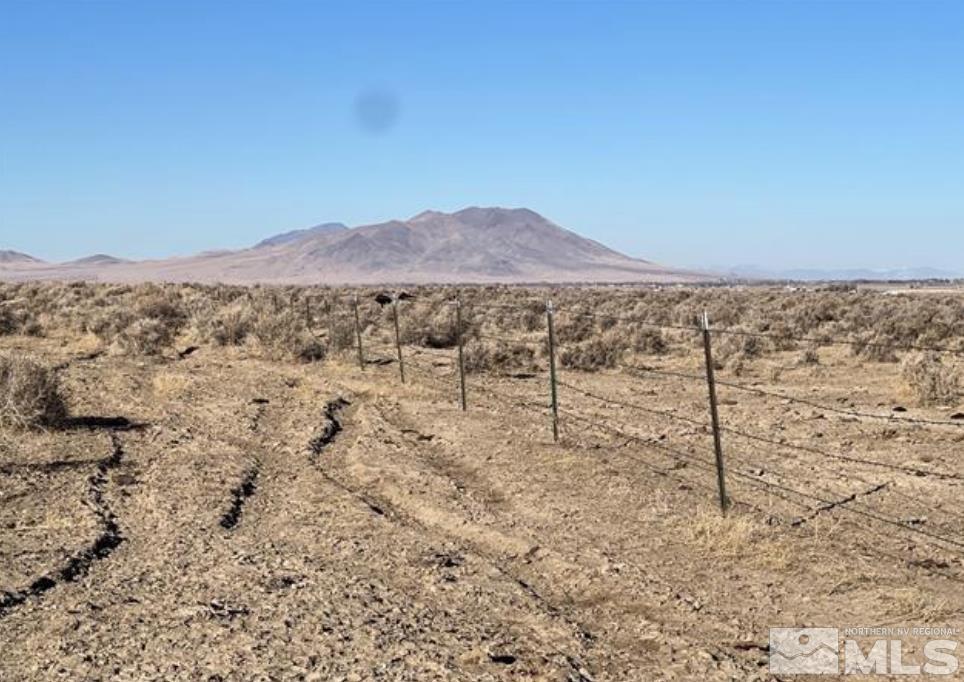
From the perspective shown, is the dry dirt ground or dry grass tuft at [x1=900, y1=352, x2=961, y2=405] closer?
the dry dirt ground

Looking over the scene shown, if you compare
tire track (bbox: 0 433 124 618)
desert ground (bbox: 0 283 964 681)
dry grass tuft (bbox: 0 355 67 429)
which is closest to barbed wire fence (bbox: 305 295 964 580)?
desert ground (bbox: 0 283 964 681)

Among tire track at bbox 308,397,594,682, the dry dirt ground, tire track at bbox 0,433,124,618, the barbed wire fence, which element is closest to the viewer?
tire track at bbox 308,397,594,682

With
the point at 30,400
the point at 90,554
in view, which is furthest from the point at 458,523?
the point at 30,400

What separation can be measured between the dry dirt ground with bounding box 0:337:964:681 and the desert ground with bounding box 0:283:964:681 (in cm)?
3

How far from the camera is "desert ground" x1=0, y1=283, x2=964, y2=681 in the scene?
6668mm

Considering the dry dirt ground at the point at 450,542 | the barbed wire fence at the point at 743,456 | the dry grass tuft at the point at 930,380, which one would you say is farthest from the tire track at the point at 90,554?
the dry grass tuft at the point at 930,380

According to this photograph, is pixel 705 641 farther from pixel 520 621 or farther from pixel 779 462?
pixel 779 462

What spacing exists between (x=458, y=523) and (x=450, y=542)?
59 centimetres

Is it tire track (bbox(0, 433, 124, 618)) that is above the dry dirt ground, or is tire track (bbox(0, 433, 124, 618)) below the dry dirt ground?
above

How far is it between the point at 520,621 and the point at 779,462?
6835 mm

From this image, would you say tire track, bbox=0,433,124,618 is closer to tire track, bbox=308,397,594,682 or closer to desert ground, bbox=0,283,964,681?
desert ground, bbox=0,283,964,681

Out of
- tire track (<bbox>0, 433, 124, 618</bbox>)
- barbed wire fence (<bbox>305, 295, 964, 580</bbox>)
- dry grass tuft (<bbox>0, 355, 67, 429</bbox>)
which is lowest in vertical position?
barbed wire fence (<bbox>305, 295, 964, 580</bbox>)

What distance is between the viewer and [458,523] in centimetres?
984

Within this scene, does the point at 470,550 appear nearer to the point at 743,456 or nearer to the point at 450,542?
the point at 450,542
